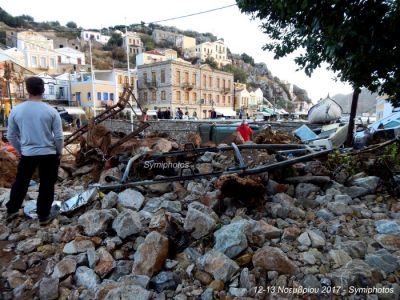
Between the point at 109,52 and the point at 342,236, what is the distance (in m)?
80.8

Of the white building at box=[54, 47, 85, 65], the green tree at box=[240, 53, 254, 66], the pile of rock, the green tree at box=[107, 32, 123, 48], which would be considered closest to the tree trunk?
the pile of rock

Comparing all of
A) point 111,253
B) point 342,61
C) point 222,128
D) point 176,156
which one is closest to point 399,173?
point 342,61

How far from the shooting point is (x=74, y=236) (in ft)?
10.3

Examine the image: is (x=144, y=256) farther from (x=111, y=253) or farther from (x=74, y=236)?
(x=74, y=236)

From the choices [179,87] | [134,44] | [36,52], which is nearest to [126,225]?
[179,87]

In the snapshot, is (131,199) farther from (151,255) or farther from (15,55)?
(15,55)

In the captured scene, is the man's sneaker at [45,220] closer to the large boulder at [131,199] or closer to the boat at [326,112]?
the large boulder at [131,199]

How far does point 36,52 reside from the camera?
2014 inches

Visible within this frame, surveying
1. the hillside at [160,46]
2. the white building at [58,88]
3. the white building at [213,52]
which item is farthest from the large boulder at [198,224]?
the white building at [213,52]

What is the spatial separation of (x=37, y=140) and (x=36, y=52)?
5720cm

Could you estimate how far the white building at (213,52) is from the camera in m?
81.7

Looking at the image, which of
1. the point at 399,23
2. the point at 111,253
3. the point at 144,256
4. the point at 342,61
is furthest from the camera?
the point at 111,253

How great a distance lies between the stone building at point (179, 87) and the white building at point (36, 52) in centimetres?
1814

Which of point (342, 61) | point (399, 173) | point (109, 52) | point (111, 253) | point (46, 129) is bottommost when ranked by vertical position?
point (111, 253)
